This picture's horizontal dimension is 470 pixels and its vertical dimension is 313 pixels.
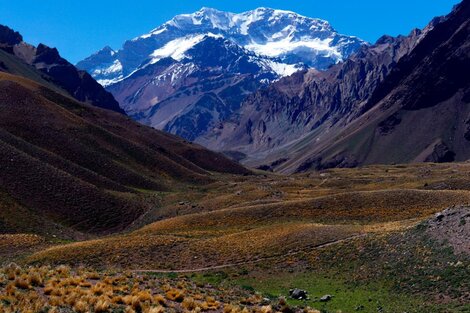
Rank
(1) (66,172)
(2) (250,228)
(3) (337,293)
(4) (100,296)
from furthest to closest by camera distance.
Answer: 1. (1) (66,172)
2. (2) (250,228)
3. (3) (337,293)
4. (4) (100,296)

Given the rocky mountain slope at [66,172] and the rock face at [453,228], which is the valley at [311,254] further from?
the rocky mountain slope at [66,172]

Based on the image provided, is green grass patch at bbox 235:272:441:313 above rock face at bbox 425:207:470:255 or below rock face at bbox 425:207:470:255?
below

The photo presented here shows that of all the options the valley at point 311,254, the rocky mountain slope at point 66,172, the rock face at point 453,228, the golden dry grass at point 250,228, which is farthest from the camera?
the rocky mountain slope at point 66,172

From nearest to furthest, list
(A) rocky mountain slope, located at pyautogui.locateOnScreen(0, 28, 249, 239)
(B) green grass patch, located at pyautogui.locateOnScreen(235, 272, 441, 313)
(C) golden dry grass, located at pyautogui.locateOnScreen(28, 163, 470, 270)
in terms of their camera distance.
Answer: (B) green grass patch, located at pyautogui.locateOnScreen(235, 272, 441, 313) → (C) golden dry grass, located at pyautogui.locateOnScreen(28, 163, 470, 270) → (A) rocky mountain slope, located at pyautogui.locateOnScreen(0, 28, 249, 239)

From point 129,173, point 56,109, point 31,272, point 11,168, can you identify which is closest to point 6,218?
point 11,168

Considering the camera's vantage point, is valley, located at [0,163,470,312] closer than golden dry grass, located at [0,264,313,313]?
No

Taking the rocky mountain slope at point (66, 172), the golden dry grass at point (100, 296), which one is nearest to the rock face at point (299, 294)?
the golden dry grass at point (100, 296)

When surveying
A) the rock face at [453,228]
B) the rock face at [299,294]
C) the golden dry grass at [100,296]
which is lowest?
the rock face at [299,294]

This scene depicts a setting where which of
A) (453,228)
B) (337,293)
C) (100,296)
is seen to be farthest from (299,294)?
(100,296)

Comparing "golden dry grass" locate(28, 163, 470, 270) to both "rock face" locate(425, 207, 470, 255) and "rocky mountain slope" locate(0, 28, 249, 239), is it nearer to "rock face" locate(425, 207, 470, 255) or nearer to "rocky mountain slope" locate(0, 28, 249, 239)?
"rock face" locate(425, 207, 470, 255)

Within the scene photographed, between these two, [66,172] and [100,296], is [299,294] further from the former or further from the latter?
[66,172]

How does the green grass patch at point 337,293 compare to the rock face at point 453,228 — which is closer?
the green grass patch at point 337,293

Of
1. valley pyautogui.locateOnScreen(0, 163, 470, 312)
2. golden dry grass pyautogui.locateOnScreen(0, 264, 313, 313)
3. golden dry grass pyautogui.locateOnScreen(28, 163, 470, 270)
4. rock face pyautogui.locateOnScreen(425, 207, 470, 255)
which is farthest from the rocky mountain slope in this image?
rock face pyautogui.locateOnScreen(425, 207, 470, 255)

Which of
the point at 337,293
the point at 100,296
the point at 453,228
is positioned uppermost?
the point at 453,228
